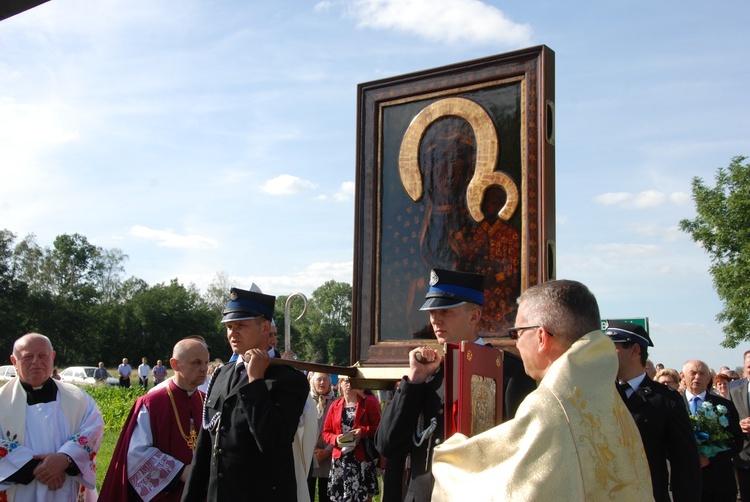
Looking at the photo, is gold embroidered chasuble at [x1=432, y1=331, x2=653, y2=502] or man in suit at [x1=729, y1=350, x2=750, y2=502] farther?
man in suit at [x1=729, y1=350, x2=750, y2=502]

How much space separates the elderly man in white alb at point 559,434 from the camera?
7.95 feet

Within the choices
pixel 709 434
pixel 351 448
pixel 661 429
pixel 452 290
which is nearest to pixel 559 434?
pixel 452 290

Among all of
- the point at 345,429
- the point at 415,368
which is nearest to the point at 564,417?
the point at 415,368

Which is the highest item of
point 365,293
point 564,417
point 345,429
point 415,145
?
point 415,145

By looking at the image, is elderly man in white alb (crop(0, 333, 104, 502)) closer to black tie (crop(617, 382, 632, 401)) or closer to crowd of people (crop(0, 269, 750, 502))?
crowd of people (crop(0, 269, 750, 502))

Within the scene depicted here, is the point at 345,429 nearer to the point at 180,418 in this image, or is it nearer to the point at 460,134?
the point at 180,418

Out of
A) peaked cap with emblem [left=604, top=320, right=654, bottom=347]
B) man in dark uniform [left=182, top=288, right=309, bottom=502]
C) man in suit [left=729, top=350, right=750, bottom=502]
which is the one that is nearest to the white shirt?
peaked cap with emblem [left=604, top=320, right=654, bottom=347]

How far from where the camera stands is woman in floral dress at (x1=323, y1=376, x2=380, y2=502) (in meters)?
9.05

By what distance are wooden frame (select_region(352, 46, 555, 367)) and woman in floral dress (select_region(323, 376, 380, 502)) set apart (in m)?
3.88

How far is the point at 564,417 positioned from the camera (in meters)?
2.51

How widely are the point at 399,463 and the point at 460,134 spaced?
2138 mm

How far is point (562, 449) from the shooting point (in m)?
2.45

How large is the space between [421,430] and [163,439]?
295 cm

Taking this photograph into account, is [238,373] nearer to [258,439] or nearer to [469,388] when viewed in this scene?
[258,439]
